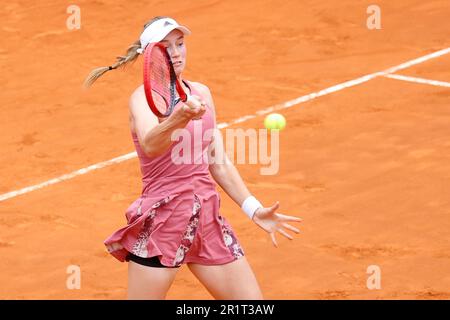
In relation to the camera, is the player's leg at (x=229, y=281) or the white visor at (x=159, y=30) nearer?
the white visor at (x=159, y=30)

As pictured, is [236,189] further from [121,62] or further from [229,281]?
[121,62]

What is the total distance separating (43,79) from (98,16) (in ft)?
6.98

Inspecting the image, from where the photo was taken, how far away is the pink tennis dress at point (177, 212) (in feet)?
21.9

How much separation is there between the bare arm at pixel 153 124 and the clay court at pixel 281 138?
8.91 feet

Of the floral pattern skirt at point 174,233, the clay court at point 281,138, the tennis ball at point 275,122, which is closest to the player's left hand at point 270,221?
the floral pattern skirt at point 174,233

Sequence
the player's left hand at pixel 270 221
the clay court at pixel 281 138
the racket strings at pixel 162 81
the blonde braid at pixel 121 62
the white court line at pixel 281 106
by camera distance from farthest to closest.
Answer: the white court line at pixel 281 106 < the clay court at pixel 281 138 < the player's left hand at pixel 270 221 < the blonde braid at pixel 121 62 < the racket strings at pixel 162 81

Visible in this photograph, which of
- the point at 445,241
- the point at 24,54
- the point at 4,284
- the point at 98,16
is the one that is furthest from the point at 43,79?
the point at 445,241

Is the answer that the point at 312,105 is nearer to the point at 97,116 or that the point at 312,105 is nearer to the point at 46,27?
the point at 97,116

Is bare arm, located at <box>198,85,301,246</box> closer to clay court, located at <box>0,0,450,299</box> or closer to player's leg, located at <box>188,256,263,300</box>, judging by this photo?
player's leg, located at <box>188,256,263,300</box>

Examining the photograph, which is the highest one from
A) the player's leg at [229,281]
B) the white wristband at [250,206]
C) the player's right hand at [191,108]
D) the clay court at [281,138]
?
the player's right hand at [191,108]

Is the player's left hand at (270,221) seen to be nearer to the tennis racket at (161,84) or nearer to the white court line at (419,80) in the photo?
the tennis racket at (161,84)

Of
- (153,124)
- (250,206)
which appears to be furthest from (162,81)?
(250,206)

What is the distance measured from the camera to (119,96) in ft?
42.7

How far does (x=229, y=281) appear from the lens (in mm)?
6785
